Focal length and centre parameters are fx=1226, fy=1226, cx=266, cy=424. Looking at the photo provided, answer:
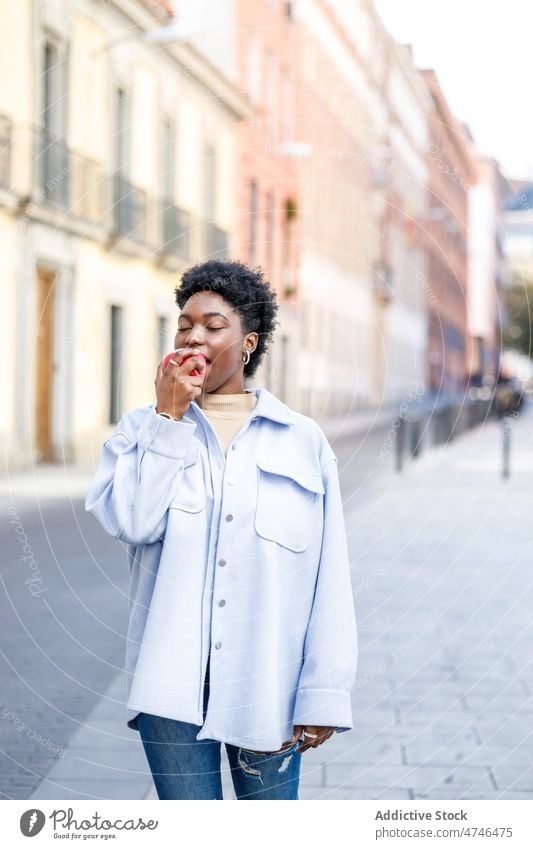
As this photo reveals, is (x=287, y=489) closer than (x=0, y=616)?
Yes

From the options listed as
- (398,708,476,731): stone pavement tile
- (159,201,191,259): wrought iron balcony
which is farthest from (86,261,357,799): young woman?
(159,201,191,259): wrought iron balcony

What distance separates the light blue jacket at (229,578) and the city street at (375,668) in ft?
4.85

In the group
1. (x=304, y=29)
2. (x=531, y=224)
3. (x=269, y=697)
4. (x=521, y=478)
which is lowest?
(x=521, y=478)

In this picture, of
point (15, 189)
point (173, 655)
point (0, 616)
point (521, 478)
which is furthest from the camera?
point (15, 189)

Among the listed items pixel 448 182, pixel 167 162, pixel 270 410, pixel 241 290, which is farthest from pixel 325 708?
pixel 167 162

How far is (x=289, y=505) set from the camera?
102 inches

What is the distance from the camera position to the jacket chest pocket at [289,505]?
2.56 meters

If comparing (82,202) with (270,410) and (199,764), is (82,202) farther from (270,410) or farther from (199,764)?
(199,764)

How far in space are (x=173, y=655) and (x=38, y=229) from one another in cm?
1521

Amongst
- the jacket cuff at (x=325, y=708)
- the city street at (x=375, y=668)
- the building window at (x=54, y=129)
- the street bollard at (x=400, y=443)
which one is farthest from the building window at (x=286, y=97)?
the building window at (x=54, y=129)

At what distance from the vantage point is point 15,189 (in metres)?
16.6

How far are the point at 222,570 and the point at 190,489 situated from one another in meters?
0.18

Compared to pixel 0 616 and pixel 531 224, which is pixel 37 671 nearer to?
pixel 0 616
